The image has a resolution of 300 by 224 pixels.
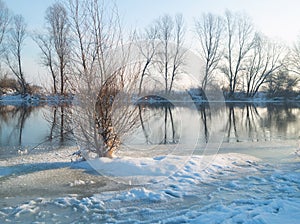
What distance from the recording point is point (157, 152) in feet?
28.2

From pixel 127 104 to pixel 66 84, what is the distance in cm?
152

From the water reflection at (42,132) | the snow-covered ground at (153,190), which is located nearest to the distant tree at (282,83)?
the water reflection at (42,132)

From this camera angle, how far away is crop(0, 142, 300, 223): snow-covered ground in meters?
3.98

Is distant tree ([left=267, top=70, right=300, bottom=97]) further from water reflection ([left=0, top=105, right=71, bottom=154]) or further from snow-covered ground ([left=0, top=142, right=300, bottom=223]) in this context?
snow-covered ground ([left=0, top=142, right=300, bottom=223])

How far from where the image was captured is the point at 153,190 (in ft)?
16.6

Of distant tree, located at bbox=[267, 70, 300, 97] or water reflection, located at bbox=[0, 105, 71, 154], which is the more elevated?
distant tree, located at bbox=[267, 70, 300, 97]

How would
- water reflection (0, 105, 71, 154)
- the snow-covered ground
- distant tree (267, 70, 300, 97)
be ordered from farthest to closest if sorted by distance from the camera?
1. distant tree (267, 70, 300, 97)
2. water reflection (0, 105, 71, 154)
3. the snow-covered ground

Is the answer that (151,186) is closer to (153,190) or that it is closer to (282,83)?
(153,190)

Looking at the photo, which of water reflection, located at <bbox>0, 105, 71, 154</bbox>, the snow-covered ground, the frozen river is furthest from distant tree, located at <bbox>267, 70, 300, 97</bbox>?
the snow-covered ground

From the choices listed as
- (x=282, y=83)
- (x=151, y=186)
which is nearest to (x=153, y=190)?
(x=151, y=186)

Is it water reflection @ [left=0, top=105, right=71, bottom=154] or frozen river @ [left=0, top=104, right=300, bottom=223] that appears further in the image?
water reflection @ [left=0, top=105, right=71, bottom=154]

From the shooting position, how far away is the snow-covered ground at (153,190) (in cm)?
398

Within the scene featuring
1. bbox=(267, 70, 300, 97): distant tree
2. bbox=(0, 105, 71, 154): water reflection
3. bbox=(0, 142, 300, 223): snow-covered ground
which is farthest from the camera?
bbox=(267, 70, 300, 97): distant tree

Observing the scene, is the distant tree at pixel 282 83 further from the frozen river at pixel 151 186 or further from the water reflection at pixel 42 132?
the frozen river at pixel 151 186
